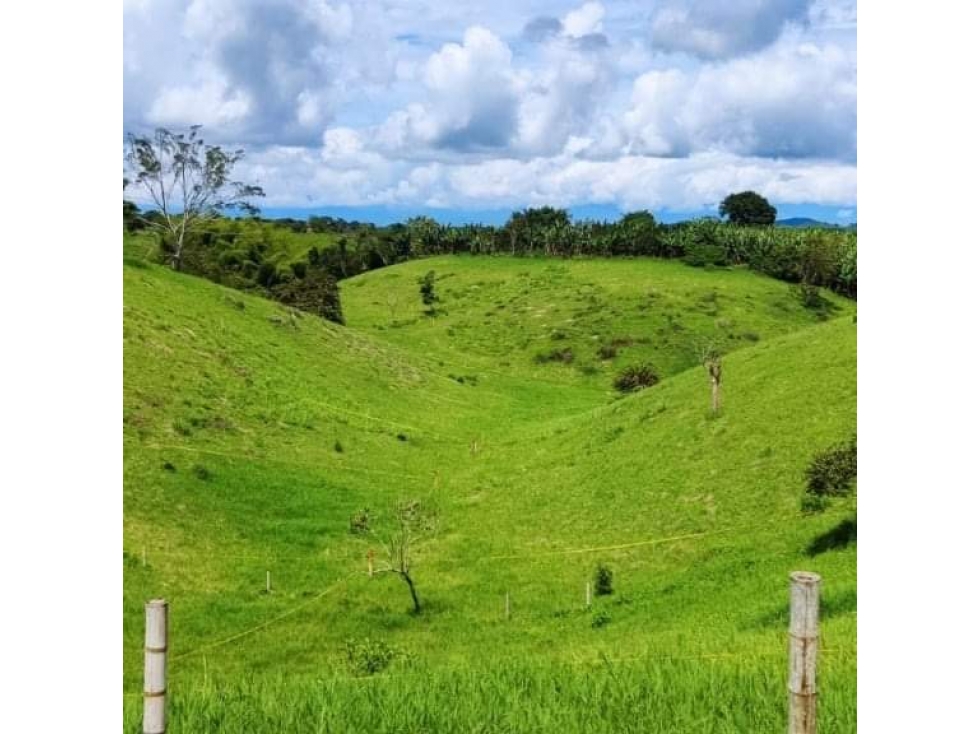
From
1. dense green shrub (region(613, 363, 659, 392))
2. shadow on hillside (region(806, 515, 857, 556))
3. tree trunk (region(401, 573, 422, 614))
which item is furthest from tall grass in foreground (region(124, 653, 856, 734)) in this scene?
dense green shrub (region(613, 363, 659, 392))

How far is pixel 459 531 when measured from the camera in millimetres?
18359

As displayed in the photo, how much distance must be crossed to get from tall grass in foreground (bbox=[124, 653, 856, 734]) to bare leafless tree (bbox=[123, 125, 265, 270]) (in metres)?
25.5

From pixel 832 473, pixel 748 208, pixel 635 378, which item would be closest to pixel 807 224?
pixel 748 208

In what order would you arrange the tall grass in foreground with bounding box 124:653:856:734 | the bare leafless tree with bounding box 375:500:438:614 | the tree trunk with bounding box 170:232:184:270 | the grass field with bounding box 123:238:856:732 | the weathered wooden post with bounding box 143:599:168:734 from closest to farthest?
1. the weathered wooden post with bounding box 143:599:168:734
2. the tall grass in foreground with bounding box 124:653:856:734
3. the grass field with bounding box 123:238:856:732
4. the bare leafless tree with bounding box 375:500:438:614
5. the tree trunk with bounding box 170:232:184:270

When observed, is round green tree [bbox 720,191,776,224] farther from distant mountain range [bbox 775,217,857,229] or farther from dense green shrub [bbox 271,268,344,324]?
dense green shrub [bbox 271,268,344,324]

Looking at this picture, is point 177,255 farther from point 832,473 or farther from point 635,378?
point 832,473

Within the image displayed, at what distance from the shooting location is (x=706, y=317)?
158 ft

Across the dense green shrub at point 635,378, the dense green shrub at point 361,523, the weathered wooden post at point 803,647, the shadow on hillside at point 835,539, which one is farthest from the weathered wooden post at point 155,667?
the dense green shrub at point 635,378

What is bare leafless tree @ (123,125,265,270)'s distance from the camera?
95.7 ft

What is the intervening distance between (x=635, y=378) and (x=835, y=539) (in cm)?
2697

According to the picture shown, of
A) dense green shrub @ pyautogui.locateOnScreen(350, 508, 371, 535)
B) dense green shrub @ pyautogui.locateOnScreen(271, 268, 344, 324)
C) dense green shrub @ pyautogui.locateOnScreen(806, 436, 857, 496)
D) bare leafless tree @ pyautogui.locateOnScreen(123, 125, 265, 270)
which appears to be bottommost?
dense green shrub @ pyautogui.locateOnScreen(350, 508, 371, 535)
